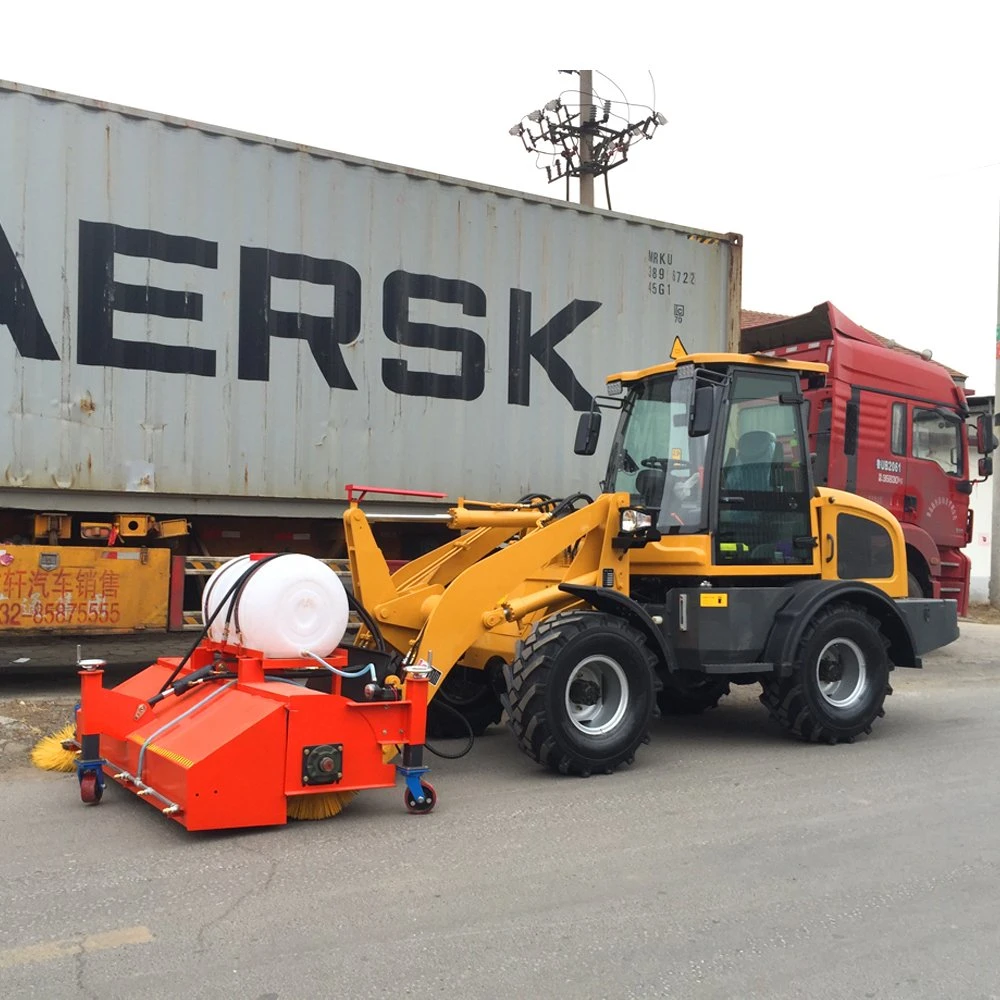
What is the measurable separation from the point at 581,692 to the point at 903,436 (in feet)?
20.6

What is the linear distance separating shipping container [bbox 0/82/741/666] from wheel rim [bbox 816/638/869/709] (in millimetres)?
3087

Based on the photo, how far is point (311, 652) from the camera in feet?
17.8

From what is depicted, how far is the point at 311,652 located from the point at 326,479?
13.1ft

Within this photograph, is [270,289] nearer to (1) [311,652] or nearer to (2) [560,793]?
(1) [311,652]

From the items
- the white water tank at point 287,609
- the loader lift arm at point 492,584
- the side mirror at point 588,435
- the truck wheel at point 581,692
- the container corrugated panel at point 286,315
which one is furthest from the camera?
the container corrugated panel at point 286,315

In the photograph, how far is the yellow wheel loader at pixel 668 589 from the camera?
6.10 m

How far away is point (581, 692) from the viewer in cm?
618

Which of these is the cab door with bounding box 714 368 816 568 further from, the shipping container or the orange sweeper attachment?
the orange sweeper attachment

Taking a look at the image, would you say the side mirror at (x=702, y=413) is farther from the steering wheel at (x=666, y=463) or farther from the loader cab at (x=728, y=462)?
the steering wheel at (x=666, y=463)

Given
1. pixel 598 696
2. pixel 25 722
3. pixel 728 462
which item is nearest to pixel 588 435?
pixel 728 462

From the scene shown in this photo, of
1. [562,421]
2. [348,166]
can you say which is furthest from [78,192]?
[562,421]

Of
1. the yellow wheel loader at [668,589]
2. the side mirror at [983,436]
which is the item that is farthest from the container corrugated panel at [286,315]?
the side mirror at [983,436]

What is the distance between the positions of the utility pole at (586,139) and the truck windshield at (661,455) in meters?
16.9

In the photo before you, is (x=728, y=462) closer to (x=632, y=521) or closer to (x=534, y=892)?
(x=632, y=521)
